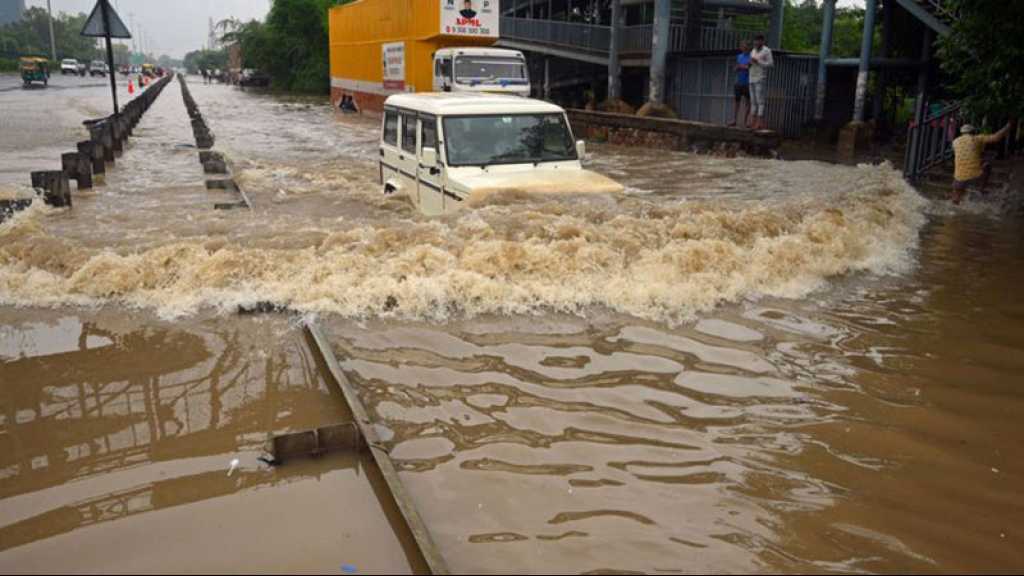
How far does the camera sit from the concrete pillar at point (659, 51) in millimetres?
21875

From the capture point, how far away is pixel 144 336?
562 cm

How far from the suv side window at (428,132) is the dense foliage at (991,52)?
6378 millimetres

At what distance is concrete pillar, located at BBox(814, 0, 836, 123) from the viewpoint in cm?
1858

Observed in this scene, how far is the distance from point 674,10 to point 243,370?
Result: 25.8 meters

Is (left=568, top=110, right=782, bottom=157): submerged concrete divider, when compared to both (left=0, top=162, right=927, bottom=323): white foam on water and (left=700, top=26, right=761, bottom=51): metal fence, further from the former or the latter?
(left=0, top=162, right=927, bottom=323): white foam on water

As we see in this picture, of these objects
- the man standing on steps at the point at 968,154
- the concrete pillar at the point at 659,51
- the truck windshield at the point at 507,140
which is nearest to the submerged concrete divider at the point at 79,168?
the truck windshield at the point at 507,140

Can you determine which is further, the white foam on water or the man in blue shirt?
the man in blue shirt

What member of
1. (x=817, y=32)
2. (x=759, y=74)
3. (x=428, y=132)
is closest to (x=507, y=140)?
(x=428, y=132)

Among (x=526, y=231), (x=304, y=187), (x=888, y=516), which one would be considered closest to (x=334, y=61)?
(x=304, y=187)

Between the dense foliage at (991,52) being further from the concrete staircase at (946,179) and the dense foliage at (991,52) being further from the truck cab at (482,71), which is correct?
the truck cab at (482,71)

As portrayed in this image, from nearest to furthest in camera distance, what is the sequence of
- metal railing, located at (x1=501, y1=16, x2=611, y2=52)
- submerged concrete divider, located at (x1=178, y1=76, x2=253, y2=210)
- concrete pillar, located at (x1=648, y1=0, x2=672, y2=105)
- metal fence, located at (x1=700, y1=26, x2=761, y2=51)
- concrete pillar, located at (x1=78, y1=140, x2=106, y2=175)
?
1. submerged concrete divider, located at (x1=178, y1=76, x2=253, y2=210)
2. concrete pillar, located at (x1=78, y1=140, x2=106, y2=175)
3. concrete pillar, located at (x1=648, y1=0, x2=672, y2=105)
4. metal fence, located at (x1=700, y1=26, x2=761, y2=51)
5. metal railing, located at (x1=501, y1=16, x2=611, y2=52)

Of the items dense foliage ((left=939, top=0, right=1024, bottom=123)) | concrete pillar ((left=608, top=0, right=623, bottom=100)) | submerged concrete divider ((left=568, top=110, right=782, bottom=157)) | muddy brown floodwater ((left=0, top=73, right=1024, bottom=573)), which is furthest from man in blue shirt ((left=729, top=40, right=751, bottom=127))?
muddy brown floodwater ((left=0, top=73, right=1024, bottom=573))

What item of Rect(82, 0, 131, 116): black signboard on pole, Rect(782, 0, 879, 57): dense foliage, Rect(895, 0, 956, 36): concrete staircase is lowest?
Rect(82, 0, 131, 116): black signboard on pole

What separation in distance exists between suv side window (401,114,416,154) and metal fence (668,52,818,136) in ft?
41.1
